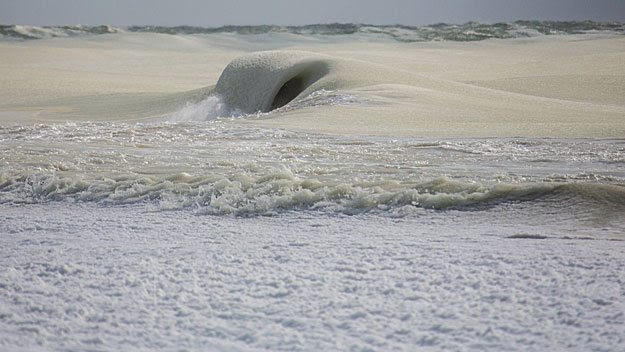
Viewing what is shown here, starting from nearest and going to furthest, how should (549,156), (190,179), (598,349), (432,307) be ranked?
Answer: 1. (598,349)
2. (432,307)
3. (190,179)
4. (549,156)

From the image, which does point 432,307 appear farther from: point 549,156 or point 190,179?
point 549,156

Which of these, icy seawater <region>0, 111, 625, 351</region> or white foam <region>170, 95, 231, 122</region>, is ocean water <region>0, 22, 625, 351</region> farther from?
white foam <region>170, 95, 231, 122</region>

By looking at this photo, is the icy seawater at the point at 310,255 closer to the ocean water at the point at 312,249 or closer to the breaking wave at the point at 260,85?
the ocean water at the point at 312,249

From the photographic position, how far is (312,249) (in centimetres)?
242

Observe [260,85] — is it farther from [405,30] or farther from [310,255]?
[405,30]

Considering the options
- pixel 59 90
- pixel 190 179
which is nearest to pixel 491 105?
pixel 190 179

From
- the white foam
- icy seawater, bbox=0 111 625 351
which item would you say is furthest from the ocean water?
the white foam

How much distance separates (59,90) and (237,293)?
12.2 meters

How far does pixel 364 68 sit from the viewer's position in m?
9.86

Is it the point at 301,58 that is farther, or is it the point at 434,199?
the point at 301,58

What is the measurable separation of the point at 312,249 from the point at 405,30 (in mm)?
36675

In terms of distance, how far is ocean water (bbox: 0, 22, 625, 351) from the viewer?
178 centimetres

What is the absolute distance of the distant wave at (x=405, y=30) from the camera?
34688 mm

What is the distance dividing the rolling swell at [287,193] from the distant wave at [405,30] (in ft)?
103
